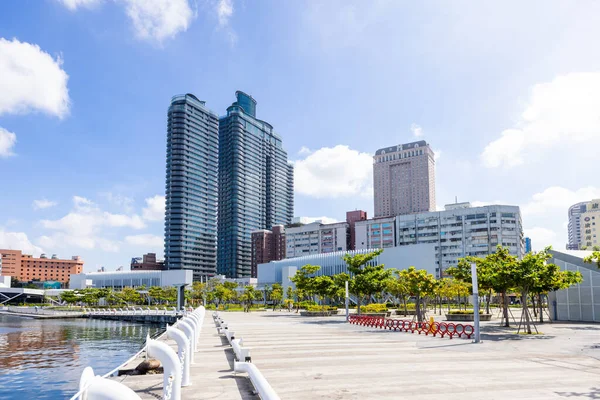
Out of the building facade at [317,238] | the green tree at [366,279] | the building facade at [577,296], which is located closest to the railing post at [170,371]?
the green tree at [366,279]

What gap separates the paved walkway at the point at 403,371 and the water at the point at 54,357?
1037cm

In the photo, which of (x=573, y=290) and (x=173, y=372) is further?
(x=573, y=290)

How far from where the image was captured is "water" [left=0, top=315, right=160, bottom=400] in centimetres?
2600

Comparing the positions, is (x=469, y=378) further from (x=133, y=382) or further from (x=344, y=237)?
(x=344, y=237)

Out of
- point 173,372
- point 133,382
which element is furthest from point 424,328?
point 173,372

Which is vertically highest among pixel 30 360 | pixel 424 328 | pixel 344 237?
pixel 344 237

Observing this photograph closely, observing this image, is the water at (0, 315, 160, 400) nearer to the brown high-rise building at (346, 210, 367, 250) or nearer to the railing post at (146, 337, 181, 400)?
the railing post at (146, 337, 181, 400)

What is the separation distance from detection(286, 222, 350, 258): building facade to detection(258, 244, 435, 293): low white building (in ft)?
166

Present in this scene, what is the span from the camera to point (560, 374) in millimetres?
15008

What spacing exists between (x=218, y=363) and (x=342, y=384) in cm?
569

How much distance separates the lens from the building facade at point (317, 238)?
18512cm

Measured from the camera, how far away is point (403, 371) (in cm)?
1553

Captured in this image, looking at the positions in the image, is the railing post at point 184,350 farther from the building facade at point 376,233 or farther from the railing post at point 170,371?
the building facade at point 376,233

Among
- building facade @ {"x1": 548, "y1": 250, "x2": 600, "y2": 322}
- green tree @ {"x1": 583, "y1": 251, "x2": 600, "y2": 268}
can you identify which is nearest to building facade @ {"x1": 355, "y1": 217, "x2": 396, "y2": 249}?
building facade @ {"x1": 548, "y1": 250, "x2": 600, "y2": 322}
